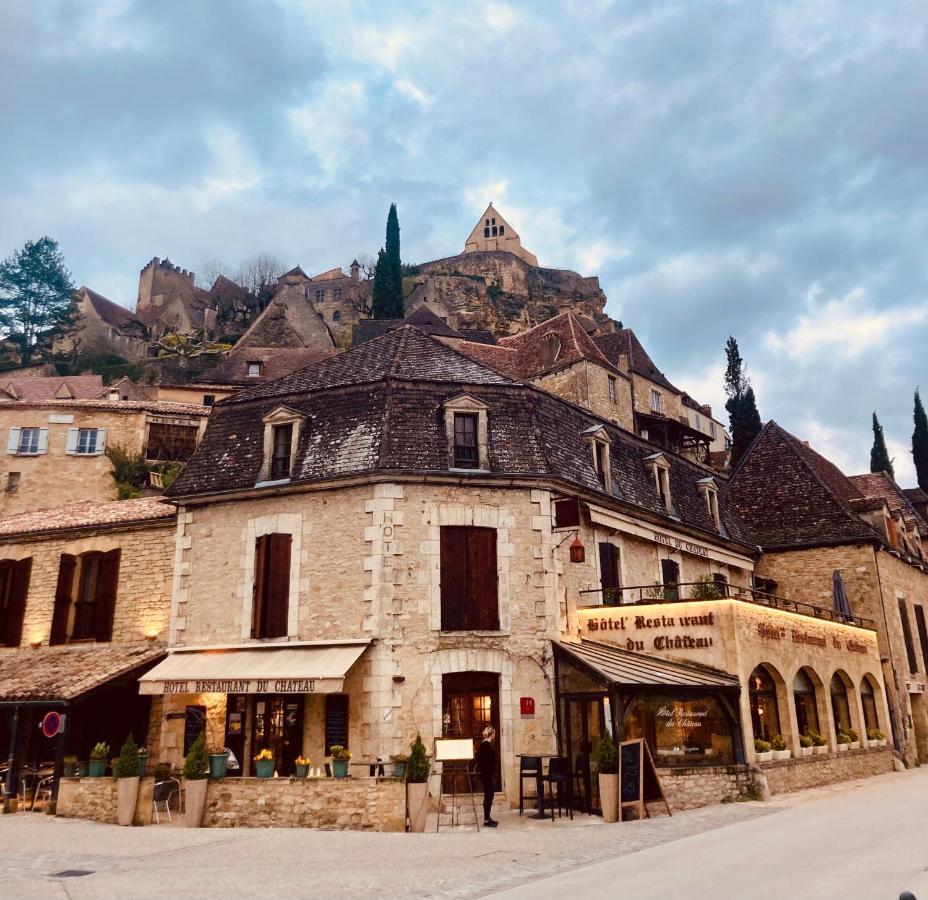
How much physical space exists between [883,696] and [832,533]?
17.5 feet

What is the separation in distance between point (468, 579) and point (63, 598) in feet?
36.9

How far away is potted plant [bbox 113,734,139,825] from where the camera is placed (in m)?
15.7

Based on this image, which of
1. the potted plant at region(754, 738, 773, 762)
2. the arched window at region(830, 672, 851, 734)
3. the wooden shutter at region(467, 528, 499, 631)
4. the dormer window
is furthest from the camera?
the arched window at region(830, 672, 851, 734)

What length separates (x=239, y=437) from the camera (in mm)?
21000

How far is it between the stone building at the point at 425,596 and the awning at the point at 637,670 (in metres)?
0.08

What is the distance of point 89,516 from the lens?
23.3 m

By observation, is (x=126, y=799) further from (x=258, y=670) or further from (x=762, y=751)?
(x=762, y=751)

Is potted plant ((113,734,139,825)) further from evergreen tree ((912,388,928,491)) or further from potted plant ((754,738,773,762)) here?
evergreen tree ((912,388,928,491))


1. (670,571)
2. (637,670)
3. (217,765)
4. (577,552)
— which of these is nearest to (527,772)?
(637,670)

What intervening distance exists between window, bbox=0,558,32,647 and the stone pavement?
7575mm

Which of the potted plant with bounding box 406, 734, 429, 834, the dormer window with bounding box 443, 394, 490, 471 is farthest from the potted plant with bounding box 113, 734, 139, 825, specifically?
the dormer window with bounding box 443, 394, 490, 471

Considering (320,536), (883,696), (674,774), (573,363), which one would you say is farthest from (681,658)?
(573,363)

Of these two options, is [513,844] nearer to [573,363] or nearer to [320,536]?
[320,536]

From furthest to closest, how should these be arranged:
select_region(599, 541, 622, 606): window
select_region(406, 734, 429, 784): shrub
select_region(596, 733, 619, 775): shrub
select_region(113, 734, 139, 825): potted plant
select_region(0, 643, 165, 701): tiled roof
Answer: select_region(599, 541, 622, 606): window → select_region(0, 643, 165, 701): tiled roof → select_region(113, 734, 139, 825): potted plant → select_region(596, 733, 619, 775): shrub → select_region(406, 734, 429, 784): shrub
